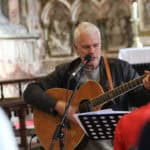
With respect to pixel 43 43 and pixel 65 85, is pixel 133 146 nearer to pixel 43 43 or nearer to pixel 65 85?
pixel 65 85

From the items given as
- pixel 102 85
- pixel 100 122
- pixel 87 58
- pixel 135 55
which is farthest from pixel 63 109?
pixel 135 55

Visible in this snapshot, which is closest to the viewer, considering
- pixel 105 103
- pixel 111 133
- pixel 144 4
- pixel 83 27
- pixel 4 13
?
pixel 111 133

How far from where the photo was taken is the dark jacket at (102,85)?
2.91 m

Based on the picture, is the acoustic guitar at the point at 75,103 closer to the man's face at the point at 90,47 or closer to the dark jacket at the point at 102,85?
the dark jacket at the point at 102,85

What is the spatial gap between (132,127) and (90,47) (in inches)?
83.6

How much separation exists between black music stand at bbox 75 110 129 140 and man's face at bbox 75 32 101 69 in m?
0.58

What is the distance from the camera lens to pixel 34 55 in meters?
8.11

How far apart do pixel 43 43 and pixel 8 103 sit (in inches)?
129

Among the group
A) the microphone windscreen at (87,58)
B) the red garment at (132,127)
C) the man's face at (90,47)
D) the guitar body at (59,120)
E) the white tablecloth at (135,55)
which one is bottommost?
the guitar body at (59,120)

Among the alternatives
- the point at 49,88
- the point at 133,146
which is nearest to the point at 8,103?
the point at 49,88

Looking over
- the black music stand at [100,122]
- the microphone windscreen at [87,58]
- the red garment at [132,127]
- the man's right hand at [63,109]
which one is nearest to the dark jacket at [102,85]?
the man's right hand at [63,109]

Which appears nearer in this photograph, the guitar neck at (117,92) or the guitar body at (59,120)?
the guitar neck at (117,92)

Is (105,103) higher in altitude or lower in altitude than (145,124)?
lower

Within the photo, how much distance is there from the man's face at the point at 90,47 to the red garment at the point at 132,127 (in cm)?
194
